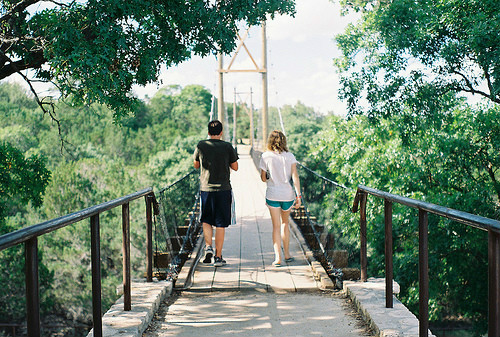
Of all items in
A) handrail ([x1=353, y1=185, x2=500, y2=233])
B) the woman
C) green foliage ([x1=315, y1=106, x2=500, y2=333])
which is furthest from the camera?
green foliage ([x1=315, y1=106, x2=500, y2=333])

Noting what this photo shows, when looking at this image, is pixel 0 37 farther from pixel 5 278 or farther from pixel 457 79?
pixel 5 278

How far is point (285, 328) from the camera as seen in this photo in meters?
3.57

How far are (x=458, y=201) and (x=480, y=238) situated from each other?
1.77 m

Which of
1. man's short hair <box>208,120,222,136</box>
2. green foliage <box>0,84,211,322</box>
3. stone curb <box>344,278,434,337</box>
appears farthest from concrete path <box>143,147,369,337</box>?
green foliage <box>0,84,211,322</box>

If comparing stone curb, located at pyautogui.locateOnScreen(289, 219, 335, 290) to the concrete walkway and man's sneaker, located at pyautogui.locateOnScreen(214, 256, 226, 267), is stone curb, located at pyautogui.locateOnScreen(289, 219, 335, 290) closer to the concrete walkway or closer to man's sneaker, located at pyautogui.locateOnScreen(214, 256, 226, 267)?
the concrete walkway

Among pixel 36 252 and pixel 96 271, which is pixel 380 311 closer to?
pixel 96 271

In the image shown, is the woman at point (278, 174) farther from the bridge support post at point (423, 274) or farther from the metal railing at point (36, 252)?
the bridge support post at point (423, 274)

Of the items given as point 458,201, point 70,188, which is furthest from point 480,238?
point 70,188

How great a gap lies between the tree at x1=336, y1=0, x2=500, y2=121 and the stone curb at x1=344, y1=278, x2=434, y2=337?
5.07m

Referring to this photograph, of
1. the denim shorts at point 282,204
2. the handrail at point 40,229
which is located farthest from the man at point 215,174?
the handrail at point 40,229

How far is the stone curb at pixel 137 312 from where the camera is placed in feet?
10.6

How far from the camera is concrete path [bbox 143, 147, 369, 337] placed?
11.7ft

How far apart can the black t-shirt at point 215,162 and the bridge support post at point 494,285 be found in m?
3.46

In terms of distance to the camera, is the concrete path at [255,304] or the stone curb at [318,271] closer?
the concrete path at [255,304]
